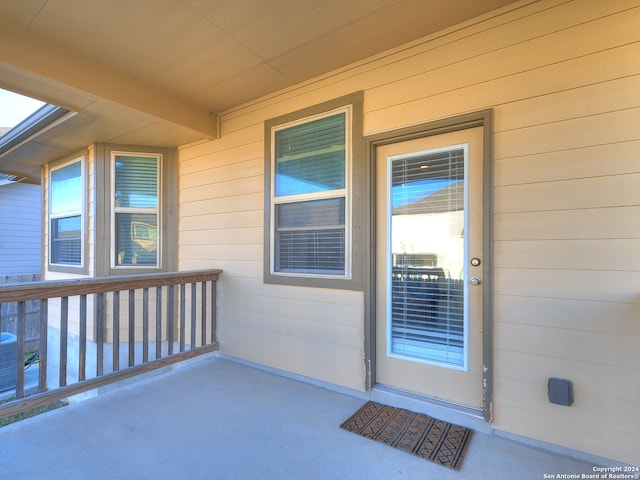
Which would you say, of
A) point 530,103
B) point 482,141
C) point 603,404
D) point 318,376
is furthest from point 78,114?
point 603,404

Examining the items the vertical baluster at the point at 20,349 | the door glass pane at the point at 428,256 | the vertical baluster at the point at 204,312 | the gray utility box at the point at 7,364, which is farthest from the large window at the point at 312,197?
the gray utility box at the point at 7,364

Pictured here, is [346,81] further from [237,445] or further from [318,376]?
[237,445]

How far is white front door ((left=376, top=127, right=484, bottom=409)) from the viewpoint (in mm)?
2061

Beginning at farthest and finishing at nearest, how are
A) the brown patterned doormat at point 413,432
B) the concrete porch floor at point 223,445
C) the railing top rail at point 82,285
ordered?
the railing top rail at point 82,285, the brown patterned doormat at point 413,432, the concrete porch floor at point 223,445

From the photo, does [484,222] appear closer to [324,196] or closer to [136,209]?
[324,196]

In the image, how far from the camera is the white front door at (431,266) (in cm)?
206

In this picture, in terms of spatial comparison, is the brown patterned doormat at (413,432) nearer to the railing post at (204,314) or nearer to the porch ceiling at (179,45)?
the railing post at (204,314)

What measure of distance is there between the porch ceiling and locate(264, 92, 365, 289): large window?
39cm

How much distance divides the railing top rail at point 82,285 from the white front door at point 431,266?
1.82m

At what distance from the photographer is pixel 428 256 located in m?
2.25

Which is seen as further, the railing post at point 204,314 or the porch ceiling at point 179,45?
the railing post at point 204,314

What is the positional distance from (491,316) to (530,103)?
1.28 meters

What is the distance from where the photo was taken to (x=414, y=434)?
75.1 inches

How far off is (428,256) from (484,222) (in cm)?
44
